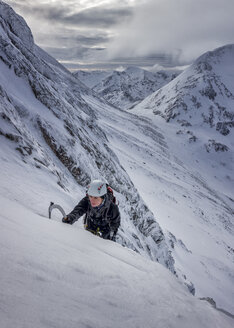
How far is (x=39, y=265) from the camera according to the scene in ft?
10.2

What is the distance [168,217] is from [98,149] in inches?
528

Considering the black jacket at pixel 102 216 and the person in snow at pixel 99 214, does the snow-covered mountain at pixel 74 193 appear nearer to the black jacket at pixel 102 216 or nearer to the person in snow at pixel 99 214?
the person in snow at pixel 99 214

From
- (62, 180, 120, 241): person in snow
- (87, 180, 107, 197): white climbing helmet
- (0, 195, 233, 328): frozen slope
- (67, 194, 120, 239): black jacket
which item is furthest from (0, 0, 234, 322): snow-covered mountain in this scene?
(87, 180, 107, 197): white climbing helmet

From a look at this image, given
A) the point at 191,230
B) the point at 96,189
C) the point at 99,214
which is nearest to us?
the point at 96,189

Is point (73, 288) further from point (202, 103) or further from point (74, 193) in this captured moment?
point (202, 103)

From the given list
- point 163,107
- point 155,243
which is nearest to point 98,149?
point 155,243

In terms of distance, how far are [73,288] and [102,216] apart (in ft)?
10.8

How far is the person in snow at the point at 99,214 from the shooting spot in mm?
5902

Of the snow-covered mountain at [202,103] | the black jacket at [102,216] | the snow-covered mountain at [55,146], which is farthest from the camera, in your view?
the snow-covered mountain at [202,103]

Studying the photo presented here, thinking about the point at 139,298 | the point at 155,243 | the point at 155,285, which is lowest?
the point at 155,243

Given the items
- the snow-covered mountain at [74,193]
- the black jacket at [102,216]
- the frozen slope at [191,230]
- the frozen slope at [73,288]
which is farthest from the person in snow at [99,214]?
the frozen slope at [191,230]

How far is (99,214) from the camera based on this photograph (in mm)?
6215

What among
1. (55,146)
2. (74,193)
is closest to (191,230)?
(74,193)

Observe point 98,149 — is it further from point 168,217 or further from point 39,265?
point 39,265
